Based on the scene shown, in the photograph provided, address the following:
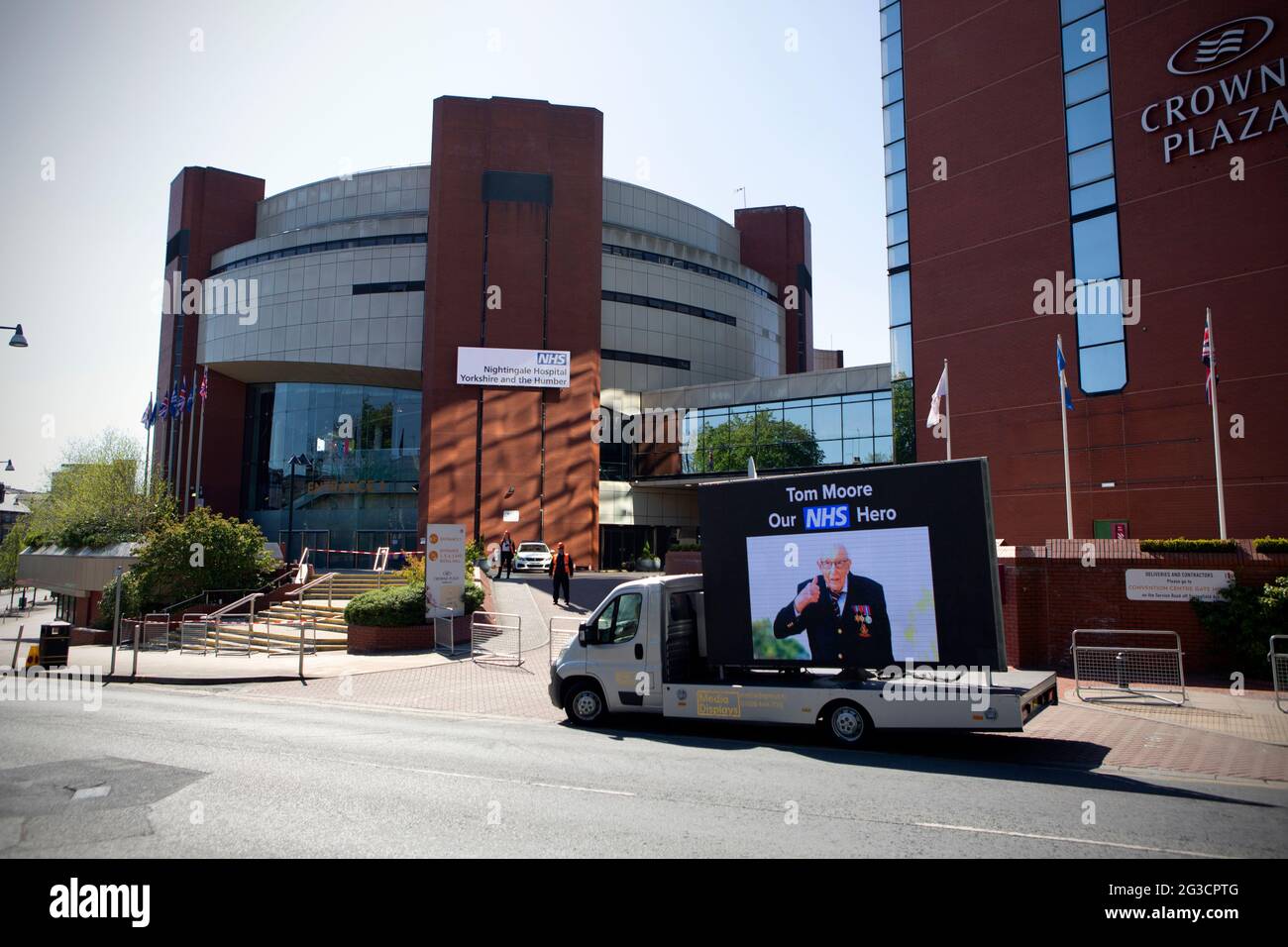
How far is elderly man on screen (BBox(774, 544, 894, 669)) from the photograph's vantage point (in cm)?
1027

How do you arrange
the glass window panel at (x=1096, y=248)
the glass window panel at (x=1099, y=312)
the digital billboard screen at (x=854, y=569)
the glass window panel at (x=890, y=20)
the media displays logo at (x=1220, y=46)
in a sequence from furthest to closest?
1. the glass window panel at (x=890, y=20)
2. the glass window panel at (x=1096, y=248)
3. the glass window panel at (x=1099, y=312)
4. the media displays logo at (x=1220, y=46)
5. the digital billboard screen at (x=854, y=569)

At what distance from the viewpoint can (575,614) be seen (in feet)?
79.0

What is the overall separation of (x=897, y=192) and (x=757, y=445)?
16.3 metres

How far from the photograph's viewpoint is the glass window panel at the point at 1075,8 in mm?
26266

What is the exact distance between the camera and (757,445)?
145ft

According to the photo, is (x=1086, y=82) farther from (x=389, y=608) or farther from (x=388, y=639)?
(x=388, y=639)

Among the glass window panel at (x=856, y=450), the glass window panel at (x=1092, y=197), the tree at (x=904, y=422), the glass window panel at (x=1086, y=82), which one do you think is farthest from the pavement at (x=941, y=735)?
the glass window panel at (x=856, y=450)

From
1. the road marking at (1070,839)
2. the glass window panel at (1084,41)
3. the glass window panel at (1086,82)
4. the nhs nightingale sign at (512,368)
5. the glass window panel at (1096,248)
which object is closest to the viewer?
the road marking at (1070,839)

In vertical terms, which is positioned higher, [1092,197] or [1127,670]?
[1092,197]

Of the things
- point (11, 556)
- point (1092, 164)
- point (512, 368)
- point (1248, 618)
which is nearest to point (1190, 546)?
point (1248, 618)

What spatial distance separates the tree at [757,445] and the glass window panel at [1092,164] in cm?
1830

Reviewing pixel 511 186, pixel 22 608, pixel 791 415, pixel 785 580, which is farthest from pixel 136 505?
pixel 22 608

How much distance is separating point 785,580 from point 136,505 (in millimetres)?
34931
